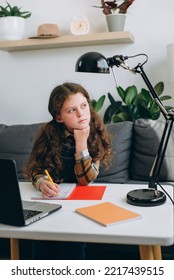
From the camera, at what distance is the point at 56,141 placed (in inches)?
66.1

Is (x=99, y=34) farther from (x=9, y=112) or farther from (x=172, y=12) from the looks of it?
(x=9, y=112)

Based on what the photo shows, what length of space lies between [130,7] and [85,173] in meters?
1.51

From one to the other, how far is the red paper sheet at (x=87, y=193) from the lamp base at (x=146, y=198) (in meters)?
0.12

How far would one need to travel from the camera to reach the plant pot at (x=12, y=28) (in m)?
2.63

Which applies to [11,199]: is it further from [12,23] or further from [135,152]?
[12,23]

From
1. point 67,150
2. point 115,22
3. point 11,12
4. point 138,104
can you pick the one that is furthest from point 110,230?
point 11,12

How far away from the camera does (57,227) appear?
1.06 m

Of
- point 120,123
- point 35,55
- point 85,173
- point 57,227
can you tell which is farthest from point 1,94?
point 57,227

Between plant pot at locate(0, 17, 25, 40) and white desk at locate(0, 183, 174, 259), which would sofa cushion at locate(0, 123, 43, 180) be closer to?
plant pot at locate(0, 17, 25, 40)

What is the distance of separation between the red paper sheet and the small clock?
1399 mm

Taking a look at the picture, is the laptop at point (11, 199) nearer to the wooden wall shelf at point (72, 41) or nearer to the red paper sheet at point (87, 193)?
the red paper sheet at point (87, 193)

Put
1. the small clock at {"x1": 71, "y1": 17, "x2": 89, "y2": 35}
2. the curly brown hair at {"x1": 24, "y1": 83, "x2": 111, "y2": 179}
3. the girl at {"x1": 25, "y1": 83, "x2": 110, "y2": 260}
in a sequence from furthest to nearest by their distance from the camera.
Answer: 1. the small clock at {"x1": 71, "y1": 17, "x2": 89, "y2": 35}
2. the curly brown hair at {"x1": 24, "y1": 83, "x2": 111, "y2": 179}
3. the girl at {"x1": 25, "y1": 83, "x2": 110, "y2": 260}

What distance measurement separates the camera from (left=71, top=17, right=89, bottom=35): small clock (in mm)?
2568

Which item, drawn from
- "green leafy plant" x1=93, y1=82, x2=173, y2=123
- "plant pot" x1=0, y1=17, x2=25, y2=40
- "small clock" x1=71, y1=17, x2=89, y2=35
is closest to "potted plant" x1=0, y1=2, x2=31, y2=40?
"plant pot" x1=0, y1=17, x2=25, y2=40
